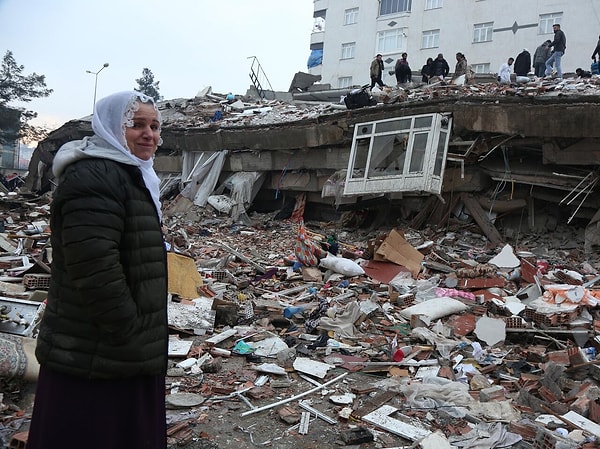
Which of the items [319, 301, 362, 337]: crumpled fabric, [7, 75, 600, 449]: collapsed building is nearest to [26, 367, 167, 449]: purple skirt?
[7, 75, 600, 449]: collapsed building

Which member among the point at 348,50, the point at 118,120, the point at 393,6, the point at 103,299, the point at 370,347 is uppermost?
the point at 393,6

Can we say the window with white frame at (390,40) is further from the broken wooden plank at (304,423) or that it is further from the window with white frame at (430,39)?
the broken wooden plank at (304,423)

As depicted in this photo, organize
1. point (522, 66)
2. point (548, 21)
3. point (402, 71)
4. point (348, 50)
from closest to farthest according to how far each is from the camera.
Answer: point (522, 66) → point (402, 71) → point (548, 21) → point (348, 50)

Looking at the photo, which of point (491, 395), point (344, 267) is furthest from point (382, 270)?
point (491, 395)

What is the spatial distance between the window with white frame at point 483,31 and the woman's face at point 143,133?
105 ft

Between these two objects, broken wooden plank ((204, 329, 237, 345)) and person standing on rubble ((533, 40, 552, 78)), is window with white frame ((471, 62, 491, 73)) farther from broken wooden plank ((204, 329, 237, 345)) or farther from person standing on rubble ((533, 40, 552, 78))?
broken wooden plank ((204, 329, 237, 345))

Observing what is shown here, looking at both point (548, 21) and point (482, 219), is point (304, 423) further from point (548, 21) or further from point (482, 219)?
point (548, 21)

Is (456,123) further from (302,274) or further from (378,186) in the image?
(302,274)

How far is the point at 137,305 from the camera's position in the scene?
1.81 metres

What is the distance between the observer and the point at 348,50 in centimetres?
3622

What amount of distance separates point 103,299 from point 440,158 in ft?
30.9

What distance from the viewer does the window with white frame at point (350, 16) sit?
3556 centimetres

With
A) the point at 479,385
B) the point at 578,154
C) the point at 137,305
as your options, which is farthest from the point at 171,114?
the point at 137,305

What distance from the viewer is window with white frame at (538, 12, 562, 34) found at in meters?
27.5
